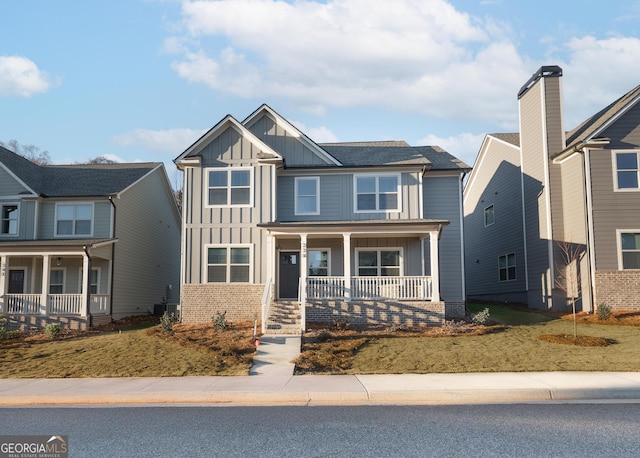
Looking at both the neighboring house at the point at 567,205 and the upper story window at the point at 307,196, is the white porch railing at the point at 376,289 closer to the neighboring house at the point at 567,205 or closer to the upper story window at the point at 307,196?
the upper story window at the point at 307,196

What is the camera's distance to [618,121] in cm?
2088

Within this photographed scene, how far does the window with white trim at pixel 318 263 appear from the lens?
22047 millimetres

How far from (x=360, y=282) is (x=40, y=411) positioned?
38.5 ft

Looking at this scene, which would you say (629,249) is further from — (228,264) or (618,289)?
(228,264)

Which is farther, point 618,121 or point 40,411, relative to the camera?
point 618,121

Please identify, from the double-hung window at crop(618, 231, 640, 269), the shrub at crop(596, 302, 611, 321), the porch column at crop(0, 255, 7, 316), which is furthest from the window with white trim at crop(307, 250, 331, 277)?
the porch column at crop(0, 255, 7, 316)

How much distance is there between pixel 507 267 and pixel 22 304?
21.8 meters

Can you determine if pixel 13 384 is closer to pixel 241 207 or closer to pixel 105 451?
pixel 105 451

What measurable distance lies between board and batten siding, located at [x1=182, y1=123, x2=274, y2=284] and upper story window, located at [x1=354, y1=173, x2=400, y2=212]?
11.7ft

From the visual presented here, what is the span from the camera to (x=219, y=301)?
20750mm

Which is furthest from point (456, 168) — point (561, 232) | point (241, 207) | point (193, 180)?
point (193, 180)

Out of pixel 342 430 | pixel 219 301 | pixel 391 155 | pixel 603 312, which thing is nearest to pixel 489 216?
pixel 391 155

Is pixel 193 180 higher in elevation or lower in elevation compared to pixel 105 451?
higher

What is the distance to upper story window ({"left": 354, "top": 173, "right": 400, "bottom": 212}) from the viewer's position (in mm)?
21953
